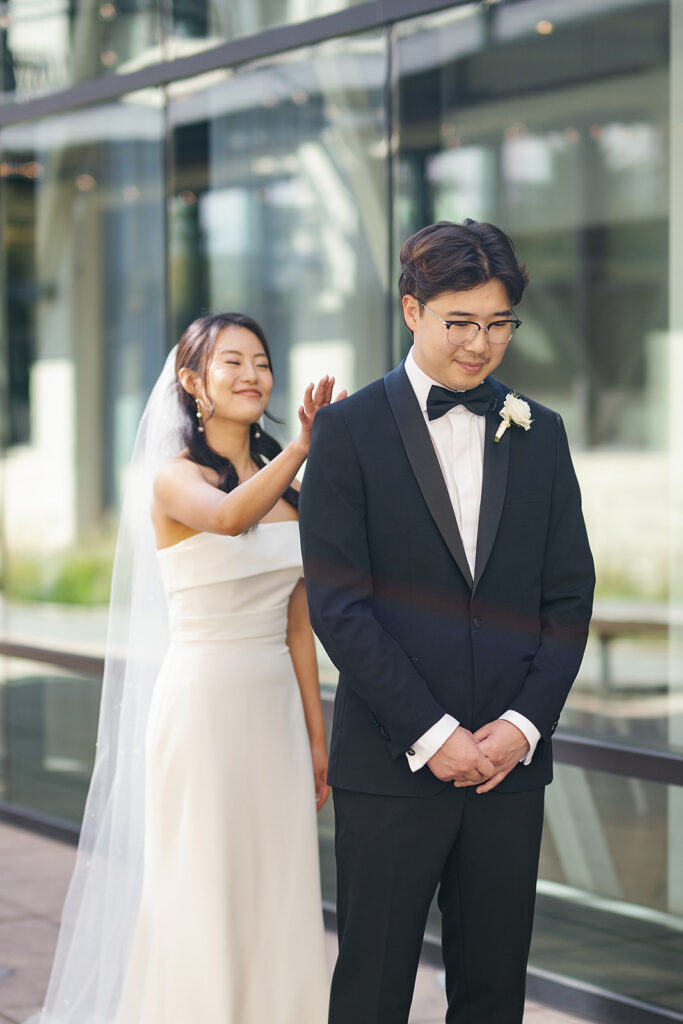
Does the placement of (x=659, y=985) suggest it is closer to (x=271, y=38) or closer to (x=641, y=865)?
(x=641, y=865)

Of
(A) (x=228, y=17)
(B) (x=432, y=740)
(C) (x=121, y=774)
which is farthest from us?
(A) (x=228, y=17)

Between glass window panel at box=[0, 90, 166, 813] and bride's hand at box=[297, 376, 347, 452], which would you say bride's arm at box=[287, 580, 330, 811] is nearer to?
bride's hand at box=[297, 376, 347, 452]

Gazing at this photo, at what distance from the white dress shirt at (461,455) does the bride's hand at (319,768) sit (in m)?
0.87

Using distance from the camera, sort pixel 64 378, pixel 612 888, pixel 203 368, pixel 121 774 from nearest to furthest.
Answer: pixel 203 368, pixel 121 774, pixel 612 888, pixel 64 378

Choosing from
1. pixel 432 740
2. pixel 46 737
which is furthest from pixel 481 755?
pixel 46 737

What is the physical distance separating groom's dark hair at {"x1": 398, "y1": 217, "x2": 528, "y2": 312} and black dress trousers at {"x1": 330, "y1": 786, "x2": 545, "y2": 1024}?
91 centimetres

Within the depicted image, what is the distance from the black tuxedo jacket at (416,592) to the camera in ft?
7.66

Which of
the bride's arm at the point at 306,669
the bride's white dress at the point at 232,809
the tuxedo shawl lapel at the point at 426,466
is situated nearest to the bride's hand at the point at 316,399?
the tuxedo shawl lapel at the point at 426,466

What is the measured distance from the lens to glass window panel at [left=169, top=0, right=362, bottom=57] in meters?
4.73

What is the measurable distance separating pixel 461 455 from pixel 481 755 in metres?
0.56

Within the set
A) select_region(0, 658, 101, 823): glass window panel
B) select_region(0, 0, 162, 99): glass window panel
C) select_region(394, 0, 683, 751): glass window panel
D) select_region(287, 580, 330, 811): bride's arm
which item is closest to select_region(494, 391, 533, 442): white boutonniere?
select_region(287, 580, 330, 811): bride's arm

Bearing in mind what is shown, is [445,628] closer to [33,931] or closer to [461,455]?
[461,455]

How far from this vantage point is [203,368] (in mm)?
2980

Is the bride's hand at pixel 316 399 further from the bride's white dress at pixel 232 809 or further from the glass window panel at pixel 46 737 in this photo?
the glass window panel at pixel 46 737
